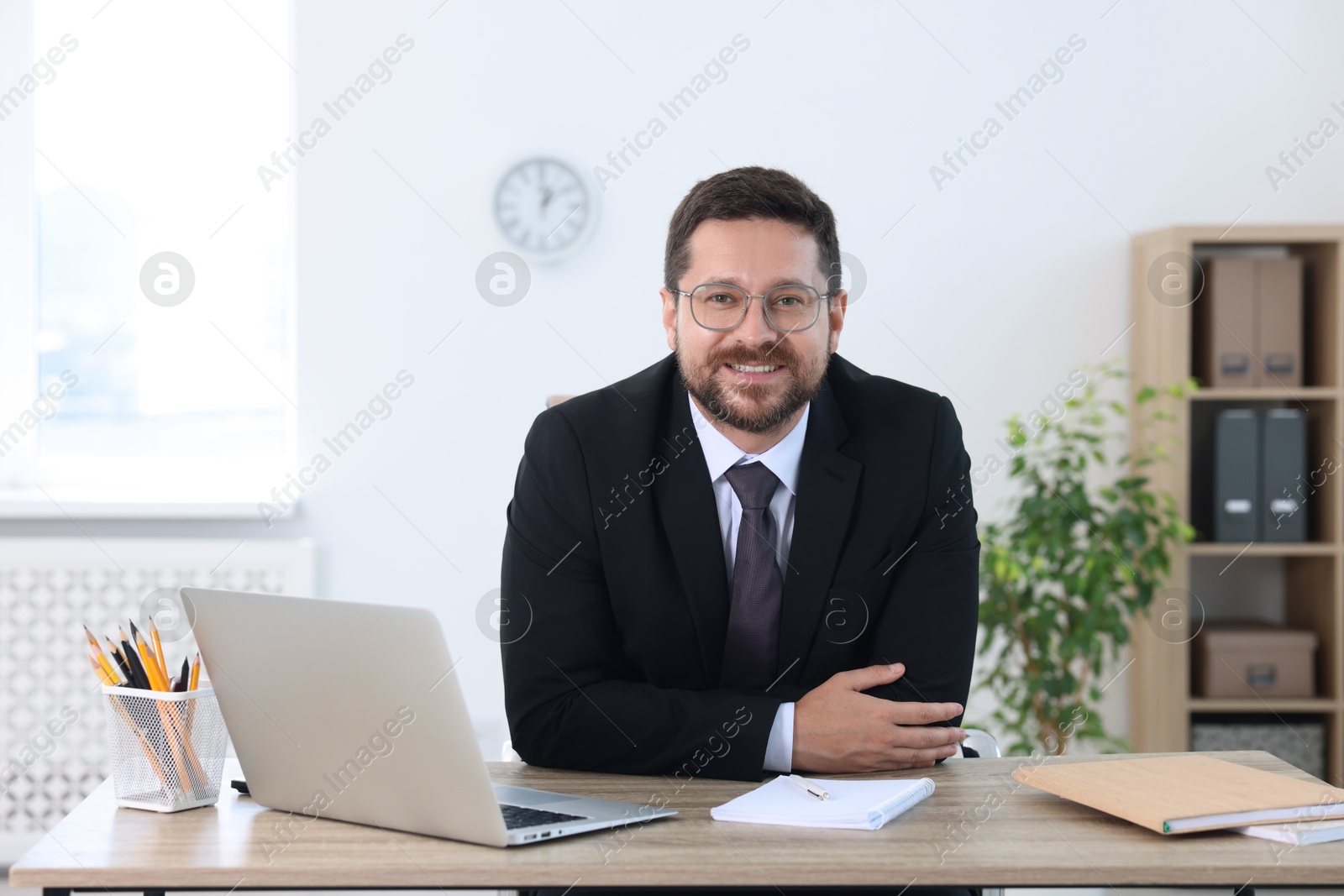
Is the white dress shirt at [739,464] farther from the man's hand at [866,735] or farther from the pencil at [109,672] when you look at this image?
the pencil at [109,672]

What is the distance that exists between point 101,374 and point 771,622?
2.64 meters

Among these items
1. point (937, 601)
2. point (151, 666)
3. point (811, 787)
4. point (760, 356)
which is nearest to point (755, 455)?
point (760, 356)

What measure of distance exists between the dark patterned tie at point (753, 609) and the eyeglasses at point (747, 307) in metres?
0.28

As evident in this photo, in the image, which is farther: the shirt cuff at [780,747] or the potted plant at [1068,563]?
the potted plant at [1068,563]

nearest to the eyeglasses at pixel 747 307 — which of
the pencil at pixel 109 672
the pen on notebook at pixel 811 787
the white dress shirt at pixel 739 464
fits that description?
→ the white dress shirt at pixel 739 464

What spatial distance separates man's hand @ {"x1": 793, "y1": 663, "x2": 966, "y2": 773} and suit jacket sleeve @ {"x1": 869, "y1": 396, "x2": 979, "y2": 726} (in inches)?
4.0

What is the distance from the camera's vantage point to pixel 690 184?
3383mm

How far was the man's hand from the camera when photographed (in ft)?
4.56

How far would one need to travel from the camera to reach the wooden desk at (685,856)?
1.01 m

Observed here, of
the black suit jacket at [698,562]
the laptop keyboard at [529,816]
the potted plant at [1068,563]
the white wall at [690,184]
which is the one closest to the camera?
the laptop keyboard at [529,816]

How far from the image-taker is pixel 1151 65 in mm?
3451

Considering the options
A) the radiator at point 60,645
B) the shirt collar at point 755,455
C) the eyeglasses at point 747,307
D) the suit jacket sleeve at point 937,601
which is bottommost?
the radiator at point 60,645

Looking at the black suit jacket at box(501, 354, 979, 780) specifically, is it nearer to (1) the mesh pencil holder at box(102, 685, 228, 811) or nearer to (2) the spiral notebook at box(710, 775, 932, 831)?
(2) the spiral notebook at box(710, 775, 932, 831)

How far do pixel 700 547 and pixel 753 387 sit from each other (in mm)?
247
